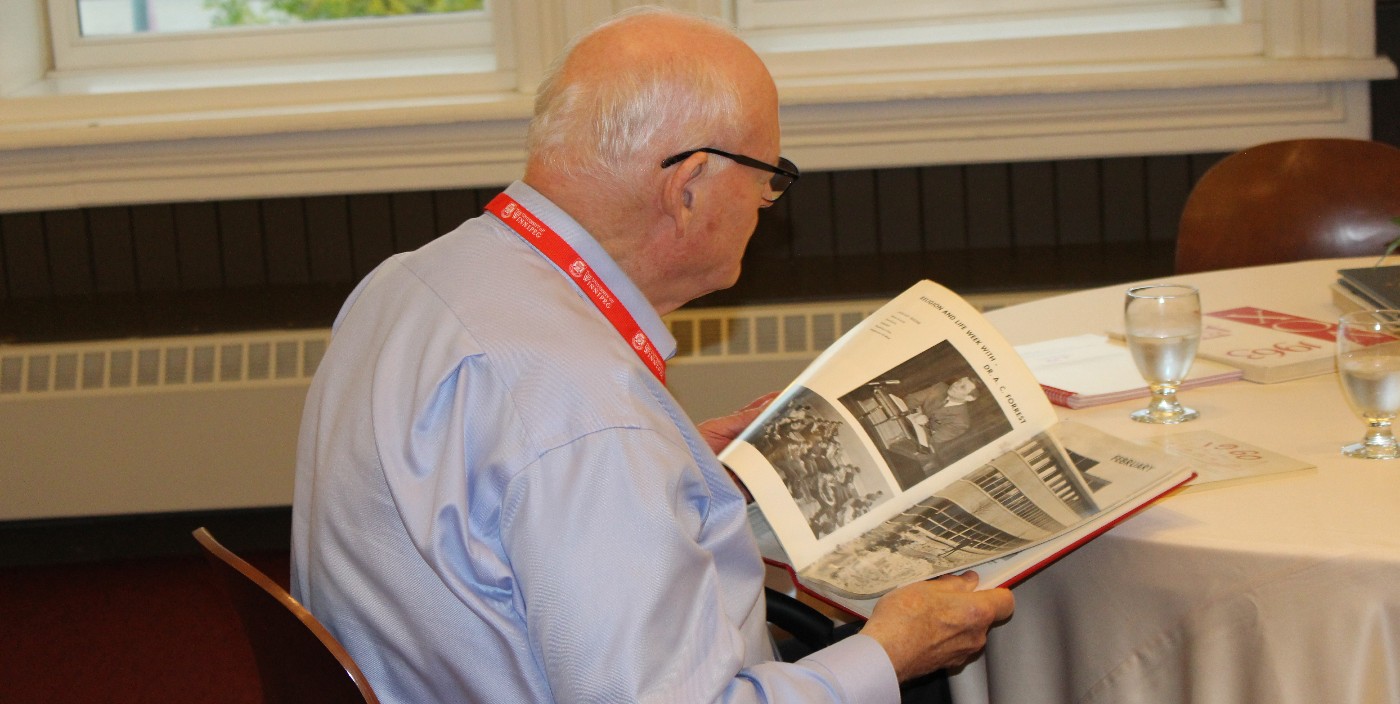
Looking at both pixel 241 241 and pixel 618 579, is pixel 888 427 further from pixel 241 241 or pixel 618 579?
pixel 241 241

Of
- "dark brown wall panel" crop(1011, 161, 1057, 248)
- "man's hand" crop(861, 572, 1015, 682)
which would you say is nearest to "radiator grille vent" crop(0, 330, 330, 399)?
"dark brown wall panel" crop(1011, 161, 1057, 248)

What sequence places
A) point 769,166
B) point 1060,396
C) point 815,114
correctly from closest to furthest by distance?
Result: point 769,166 < point 1060,396 < point 815,114

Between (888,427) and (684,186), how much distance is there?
0.94ft

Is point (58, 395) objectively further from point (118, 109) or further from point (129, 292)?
point (118, 109)

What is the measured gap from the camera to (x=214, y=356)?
2686 mm

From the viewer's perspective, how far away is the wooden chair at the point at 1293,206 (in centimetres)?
213

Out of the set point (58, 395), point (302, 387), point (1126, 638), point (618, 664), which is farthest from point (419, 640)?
point (58, 395)

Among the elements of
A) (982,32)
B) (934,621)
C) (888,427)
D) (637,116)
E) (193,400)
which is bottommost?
(193,400)

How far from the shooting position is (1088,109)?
9.09 ft

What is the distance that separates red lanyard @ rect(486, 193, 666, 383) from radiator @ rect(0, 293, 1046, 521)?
168 centimetres

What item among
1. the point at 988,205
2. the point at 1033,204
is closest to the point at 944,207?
the point at 988,205

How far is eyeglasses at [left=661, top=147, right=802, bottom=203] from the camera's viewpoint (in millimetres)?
962

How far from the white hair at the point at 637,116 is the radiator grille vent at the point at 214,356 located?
172 cm

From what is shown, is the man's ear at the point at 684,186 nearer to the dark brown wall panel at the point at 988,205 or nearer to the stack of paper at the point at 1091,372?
the stack of paper at the point at 1091,372
